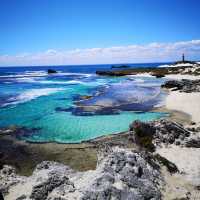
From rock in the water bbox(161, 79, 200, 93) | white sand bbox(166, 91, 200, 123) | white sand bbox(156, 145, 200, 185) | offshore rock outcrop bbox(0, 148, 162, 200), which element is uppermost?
rock in the water bbox(161, 79, 200, 93)

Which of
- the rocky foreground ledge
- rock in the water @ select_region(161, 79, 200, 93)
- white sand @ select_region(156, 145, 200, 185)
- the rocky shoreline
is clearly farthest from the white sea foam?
white sand @ select_region(156, 145, 200, 185)

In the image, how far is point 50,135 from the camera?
59.9 ft

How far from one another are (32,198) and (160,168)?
17.2ft

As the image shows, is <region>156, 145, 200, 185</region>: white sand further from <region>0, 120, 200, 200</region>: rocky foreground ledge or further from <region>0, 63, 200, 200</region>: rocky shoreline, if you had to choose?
<region>0, 120, 200, 200</region>: rocky foreground ledge

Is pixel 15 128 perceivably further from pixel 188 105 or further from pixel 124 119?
pixel 188 105

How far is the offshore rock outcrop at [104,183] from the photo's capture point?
7.09 meters

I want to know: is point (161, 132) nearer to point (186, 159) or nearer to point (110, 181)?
point (186, 159)

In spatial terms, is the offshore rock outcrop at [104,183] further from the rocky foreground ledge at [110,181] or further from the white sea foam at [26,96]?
the white sea foam at [26,96]

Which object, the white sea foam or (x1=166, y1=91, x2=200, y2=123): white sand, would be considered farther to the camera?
the white sea foam

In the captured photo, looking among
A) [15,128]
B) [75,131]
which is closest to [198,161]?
[75,131]

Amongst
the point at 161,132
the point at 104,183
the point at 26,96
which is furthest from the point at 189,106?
the point at 26,96

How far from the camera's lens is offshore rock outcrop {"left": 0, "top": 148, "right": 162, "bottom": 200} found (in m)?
7.09

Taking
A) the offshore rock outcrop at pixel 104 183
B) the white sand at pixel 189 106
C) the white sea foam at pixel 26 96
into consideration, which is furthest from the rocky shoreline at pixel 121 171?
the white sea foam at pixel 26 96

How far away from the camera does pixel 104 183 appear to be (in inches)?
285
